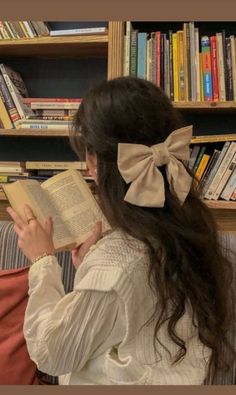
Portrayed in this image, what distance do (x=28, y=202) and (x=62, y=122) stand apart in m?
0.74

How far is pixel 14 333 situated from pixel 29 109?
0.91m

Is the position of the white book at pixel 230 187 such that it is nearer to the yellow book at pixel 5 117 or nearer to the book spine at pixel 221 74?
the book spine at pixel 221 74

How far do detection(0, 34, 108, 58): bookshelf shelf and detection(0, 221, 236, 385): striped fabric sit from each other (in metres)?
0.72

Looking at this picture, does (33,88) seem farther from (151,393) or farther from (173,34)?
(151,393)

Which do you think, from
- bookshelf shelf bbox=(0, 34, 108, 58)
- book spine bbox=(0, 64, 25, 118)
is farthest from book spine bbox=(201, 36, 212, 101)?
book spine bbox=(0, 64, 25, 118)

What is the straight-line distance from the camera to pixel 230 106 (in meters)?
1.52

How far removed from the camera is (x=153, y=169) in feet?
2.72

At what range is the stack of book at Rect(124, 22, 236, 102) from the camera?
1.55 m

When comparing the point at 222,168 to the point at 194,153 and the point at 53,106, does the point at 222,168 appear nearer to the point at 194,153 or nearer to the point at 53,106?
the point at 194,153


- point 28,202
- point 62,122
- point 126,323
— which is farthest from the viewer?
point 62,122

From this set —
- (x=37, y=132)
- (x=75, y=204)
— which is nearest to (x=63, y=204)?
(x=75, y=204)

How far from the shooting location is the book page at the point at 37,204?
100 cm

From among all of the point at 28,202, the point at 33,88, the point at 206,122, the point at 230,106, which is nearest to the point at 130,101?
the point at 28,202

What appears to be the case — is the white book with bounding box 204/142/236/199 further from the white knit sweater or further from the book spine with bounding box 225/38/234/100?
the white knit sweater
